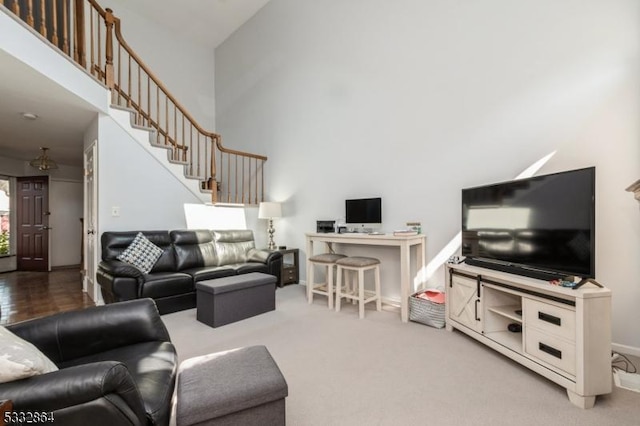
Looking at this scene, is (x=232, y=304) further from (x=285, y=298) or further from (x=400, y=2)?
(x=400, y=2)

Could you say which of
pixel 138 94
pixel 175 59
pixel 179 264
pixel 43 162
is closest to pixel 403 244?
pixel 179 264

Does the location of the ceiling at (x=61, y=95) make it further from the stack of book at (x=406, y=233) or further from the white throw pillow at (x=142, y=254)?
the stack of book at (x=406, y=233)

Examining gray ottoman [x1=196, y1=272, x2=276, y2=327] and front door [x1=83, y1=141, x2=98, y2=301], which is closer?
gray ottoman [x1=196, y1=272, x2=276, y2=327]

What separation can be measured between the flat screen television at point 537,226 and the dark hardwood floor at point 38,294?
457cm

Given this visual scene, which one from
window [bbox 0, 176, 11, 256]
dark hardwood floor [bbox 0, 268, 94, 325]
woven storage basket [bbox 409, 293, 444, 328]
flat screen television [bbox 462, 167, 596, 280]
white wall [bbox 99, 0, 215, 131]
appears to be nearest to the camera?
flat screen television [bbox 462, 167, 596, 280]

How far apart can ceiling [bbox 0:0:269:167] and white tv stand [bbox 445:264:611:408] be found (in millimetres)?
4398

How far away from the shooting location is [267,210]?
4.83m

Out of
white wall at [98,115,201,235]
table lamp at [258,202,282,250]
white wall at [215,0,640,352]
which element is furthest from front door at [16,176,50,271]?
table lamp at [258,202,282,250]

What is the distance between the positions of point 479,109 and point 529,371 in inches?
92.0

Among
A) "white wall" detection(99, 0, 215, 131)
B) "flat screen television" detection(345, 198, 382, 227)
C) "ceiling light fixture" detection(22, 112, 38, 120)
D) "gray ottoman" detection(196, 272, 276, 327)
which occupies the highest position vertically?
"white wall" detection(99, 0, 215, 131)

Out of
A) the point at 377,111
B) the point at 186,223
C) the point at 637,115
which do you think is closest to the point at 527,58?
the point at 637,115

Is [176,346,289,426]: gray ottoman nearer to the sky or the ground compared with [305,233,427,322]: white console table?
nearer to the ground

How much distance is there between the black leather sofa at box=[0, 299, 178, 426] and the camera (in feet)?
2.95

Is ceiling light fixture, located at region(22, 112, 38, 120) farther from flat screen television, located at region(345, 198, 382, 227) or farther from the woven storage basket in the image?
the woven storage basket
